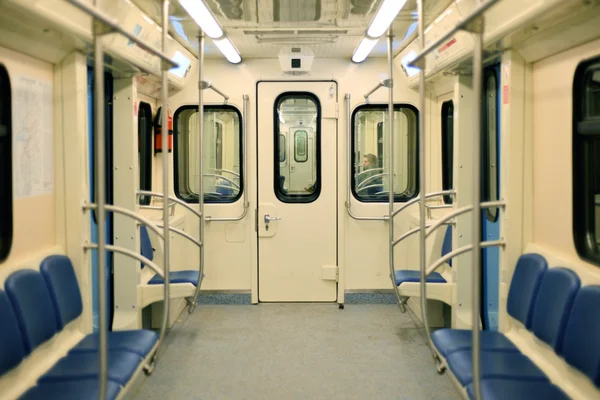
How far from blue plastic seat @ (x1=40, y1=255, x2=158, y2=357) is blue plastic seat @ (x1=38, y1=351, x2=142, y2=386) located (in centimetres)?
7

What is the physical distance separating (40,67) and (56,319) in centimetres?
136

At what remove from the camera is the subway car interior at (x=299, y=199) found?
2373 millimetres

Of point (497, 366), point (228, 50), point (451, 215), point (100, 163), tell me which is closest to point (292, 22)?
point (228, 50)

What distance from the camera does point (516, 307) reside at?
114 inches

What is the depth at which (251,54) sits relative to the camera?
491 centimetres

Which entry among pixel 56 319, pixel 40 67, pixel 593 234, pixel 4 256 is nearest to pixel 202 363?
pixel 56 319

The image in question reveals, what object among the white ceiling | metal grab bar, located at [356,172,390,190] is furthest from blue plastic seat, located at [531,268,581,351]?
metal grab bar, located at [356,172,390,190]

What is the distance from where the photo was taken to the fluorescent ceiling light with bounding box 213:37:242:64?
12.9ft

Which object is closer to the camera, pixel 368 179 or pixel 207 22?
pixel 207 22

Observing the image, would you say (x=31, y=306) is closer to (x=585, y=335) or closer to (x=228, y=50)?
(x=585, y=335)

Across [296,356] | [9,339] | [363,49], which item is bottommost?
[296,356]

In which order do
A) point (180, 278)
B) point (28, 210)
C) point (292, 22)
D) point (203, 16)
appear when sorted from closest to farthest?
point (28, 210) → point (203, 16) → point (292, 22) → point (180, 278)

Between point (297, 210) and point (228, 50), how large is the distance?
1.69 meters

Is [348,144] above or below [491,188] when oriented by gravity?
above
